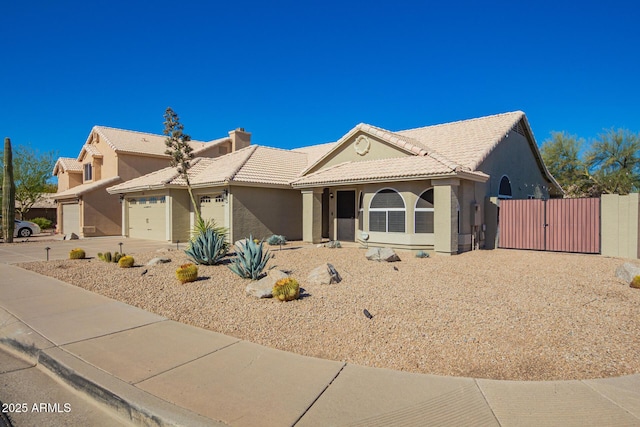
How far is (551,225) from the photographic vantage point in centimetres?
1469

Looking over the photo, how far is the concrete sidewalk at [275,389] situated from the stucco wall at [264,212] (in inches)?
516

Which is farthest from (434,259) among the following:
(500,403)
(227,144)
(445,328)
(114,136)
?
(114,136)

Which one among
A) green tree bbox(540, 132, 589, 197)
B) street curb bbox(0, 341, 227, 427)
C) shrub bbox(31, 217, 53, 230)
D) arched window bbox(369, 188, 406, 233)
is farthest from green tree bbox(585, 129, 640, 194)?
shrub bbox(31, 217, 53, 230)

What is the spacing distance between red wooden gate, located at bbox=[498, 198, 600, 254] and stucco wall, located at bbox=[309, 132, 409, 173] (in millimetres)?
4878

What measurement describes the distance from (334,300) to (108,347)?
3796 millimetres

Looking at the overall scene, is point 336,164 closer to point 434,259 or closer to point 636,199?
point 434,259

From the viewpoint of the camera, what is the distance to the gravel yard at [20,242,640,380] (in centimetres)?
497

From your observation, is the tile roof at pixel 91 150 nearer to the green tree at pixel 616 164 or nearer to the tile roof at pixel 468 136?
the tile roof at pixel 468 136

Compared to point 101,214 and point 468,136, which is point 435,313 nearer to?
point 468,136

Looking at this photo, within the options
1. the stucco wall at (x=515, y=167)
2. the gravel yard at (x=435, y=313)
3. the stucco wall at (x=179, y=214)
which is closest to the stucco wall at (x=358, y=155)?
the stucco wall at (x=515, y=167)

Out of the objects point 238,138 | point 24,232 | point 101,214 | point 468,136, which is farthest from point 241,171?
point 24,232

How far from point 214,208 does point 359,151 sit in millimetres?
7760

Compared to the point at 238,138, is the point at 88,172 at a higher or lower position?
lower

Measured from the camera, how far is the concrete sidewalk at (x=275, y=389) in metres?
3.63
